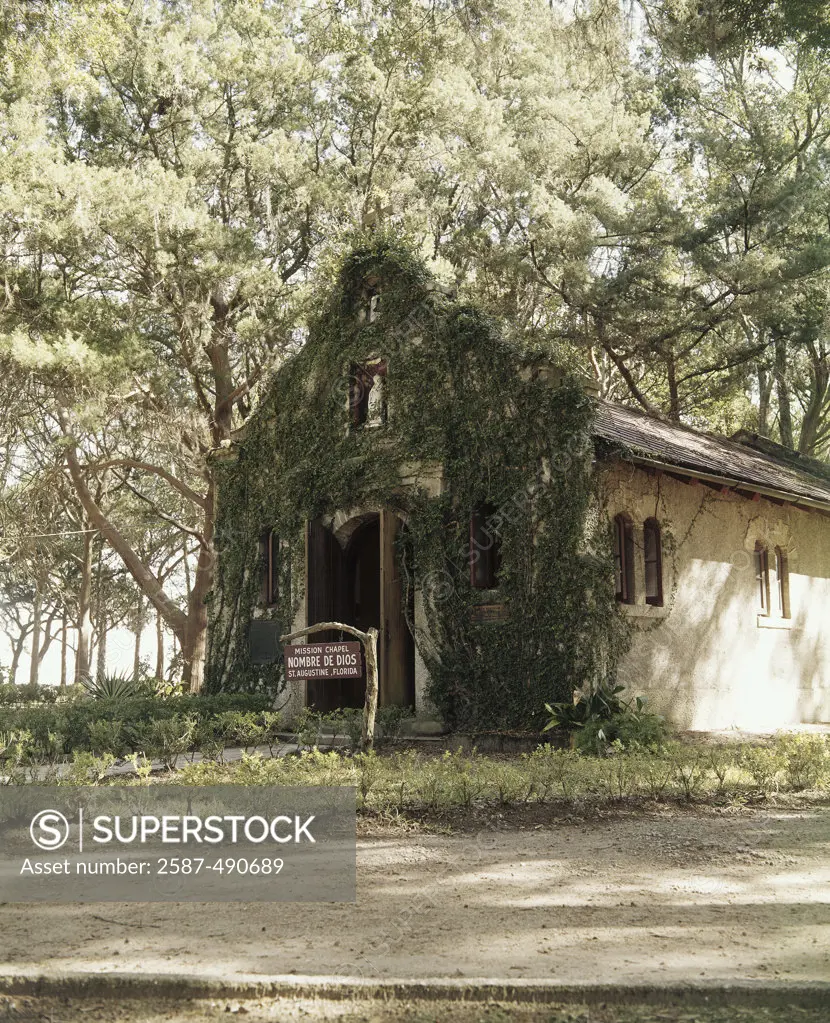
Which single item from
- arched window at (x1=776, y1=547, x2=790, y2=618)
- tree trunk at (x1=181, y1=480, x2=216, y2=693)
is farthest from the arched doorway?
tree trunk at (x1=181, y1=480, x2=216, y2=693)

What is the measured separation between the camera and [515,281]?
26.5 meters

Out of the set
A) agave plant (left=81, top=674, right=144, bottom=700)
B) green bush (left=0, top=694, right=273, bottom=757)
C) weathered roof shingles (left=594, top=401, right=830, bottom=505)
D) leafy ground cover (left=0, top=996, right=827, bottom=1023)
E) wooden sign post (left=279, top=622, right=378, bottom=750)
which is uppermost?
weathered roof shingles (left=594, top=401, right=830, bottom=505)

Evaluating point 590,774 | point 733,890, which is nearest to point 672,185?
point 590,774

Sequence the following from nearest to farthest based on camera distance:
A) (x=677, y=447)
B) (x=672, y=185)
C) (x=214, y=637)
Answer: (x=677, y=447) < (x=214, y=637) < (x=672, y=185)

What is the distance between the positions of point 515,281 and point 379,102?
5.80 m

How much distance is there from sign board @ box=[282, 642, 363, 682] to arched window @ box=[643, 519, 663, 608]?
651 centimetres

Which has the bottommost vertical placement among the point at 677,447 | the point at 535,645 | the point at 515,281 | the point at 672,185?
the point at 535,645

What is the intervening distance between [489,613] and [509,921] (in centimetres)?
934

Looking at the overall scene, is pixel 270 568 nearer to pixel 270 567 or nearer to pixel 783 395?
pixel 270 567

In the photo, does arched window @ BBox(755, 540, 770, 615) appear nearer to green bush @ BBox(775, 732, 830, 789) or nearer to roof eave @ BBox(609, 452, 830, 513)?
roof eave @ BBox(609, 452, 830, 513)

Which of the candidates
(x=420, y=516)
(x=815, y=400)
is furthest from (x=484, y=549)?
(x=815, y=400)

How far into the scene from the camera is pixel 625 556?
600 inches

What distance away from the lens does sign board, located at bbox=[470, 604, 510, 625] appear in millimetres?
14836

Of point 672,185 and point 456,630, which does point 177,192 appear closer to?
point 456,630
